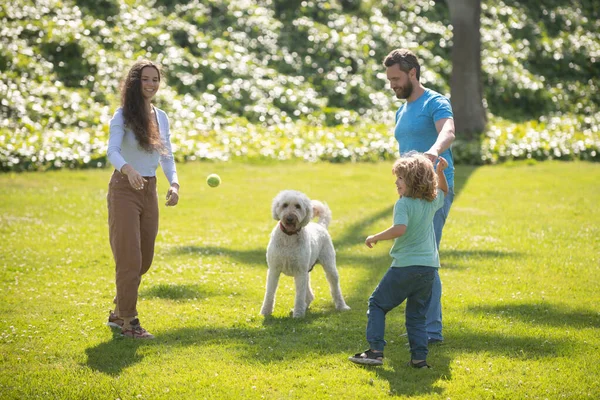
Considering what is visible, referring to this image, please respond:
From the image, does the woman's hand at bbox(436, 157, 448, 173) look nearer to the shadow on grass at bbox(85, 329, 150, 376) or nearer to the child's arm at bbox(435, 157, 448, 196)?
the child's arm at bbox(435, 157, 448, 196)

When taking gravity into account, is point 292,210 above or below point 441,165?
below

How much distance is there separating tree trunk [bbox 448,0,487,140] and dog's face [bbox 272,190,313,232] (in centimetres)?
1125

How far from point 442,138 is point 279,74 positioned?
15.2 m

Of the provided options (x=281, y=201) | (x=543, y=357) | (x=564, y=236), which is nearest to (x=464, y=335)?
(x=543, y=357)

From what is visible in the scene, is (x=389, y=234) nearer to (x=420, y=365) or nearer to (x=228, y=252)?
(x=420, y=365)

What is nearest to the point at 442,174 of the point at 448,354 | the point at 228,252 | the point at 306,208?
the point at 448,354

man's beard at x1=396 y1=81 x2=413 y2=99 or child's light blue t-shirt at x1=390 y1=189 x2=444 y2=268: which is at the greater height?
man's beard at x1=396 y1=81 x2=413 y2=99

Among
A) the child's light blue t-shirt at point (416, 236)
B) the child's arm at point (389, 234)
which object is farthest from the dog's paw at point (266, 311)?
the child's arm at point (389, 234)

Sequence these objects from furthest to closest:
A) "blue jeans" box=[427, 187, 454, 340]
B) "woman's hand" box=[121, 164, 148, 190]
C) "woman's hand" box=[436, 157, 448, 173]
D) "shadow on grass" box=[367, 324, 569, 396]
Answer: "blue jeans" box=[427, 187, 454, 340] → "woman's hand" box=[121, 164, 148, 190] → "woman's hand" box=[436, 157, 448, 173] → "shadow on grass" box=[367, 324, 569, 396]

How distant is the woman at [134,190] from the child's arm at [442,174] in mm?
2121

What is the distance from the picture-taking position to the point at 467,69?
16969 mm

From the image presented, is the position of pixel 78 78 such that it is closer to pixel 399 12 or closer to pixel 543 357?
pixel 399 12

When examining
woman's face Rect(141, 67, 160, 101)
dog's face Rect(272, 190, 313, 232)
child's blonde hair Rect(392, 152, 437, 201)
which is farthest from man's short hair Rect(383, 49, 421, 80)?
woman's face Rect(141, 67, 160, 101)

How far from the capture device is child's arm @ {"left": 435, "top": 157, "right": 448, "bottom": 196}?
536 centimetres
